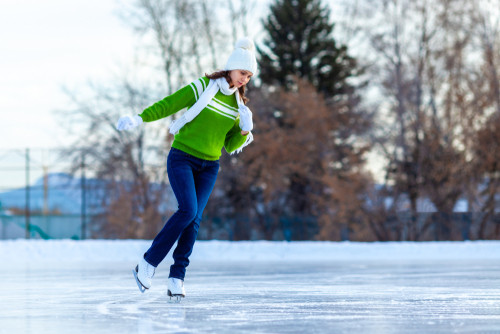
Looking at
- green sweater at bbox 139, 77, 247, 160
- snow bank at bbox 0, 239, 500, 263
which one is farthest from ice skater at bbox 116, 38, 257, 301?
snow bank at bbox 0, 239, 500, 263

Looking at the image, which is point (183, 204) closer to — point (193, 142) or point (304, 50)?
point (193, 142)

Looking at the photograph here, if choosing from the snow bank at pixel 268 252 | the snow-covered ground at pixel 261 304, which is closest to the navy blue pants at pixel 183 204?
the snow-covered ground at pixel 261 304

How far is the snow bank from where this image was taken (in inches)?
607

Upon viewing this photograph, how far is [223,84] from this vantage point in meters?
5.71

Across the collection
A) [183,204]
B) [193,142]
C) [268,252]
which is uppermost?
[193,142]

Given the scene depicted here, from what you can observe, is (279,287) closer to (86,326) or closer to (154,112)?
(154,112)

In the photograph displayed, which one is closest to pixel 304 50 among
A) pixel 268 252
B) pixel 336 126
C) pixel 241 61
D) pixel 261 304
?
pixel 336 126

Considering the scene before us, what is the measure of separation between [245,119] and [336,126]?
82.5 feet

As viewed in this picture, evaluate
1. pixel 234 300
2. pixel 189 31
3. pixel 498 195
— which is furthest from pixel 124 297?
pixel 189 31

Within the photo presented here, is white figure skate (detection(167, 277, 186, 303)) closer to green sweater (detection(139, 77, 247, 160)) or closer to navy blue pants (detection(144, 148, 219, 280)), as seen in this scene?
navy blue pants (detection(144, 148, 219, 280))

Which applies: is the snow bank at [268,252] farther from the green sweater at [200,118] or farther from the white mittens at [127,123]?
the white mittens at [127,123]

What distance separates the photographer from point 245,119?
5719 millimetres

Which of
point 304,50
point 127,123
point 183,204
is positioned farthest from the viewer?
point 304,50

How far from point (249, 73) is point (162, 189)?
84.4 feet
